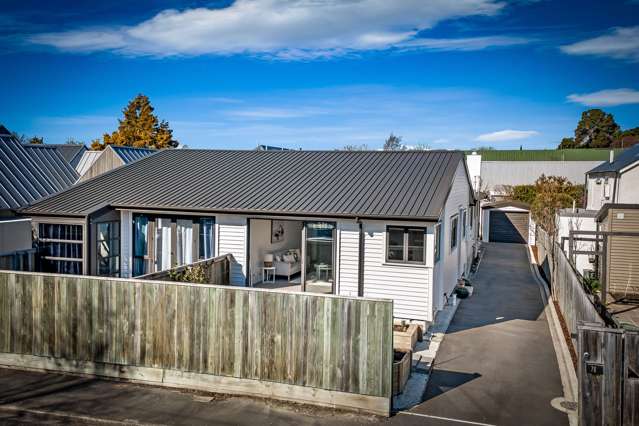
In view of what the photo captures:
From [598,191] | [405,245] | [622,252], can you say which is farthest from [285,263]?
[598,191]

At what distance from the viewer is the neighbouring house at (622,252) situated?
727 inches

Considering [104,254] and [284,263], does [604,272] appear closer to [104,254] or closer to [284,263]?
[284,263]

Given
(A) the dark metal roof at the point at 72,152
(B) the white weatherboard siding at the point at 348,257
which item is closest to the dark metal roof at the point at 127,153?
(A) the dark metal roof at the point at 72,152

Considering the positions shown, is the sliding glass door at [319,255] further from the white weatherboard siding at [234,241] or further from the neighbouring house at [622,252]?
the neighbouring house at [622,252]

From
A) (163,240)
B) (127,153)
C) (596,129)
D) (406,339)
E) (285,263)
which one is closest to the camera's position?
(406,339)

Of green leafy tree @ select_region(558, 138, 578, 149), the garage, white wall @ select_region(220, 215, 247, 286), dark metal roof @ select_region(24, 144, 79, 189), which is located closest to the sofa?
white wall @ select_region(220, 215, 247, 286)

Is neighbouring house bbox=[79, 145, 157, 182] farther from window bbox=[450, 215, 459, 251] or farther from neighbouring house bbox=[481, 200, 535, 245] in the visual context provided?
neighbouring house bbox=[481, 200, 535, 245]

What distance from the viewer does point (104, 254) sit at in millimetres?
15438

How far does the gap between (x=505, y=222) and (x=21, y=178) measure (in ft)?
95.4

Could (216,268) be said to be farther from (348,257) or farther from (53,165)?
(53,165)

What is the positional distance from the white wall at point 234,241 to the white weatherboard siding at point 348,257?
9.82ft

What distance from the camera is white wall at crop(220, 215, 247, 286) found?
49.2 ft

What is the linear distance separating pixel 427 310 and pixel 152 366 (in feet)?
22.0

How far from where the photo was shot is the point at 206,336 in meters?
Result: 9.04
